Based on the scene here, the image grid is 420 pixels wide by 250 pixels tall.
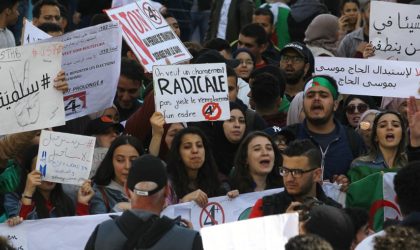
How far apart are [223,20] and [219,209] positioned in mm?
6750

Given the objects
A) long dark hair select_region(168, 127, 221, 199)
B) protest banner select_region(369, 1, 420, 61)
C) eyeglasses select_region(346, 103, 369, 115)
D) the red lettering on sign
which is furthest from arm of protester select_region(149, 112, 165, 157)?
protest banner select_region(369, 1, 420, 61)

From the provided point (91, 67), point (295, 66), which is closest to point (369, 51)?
point (295, 66)

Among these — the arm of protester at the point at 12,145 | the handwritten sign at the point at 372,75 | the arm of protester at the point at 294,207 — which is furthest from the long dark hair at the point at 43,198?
the handwritten sign at the point at 372,75

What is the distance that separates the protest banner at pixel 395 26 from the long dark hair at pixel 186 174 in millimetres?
Answer: 2597

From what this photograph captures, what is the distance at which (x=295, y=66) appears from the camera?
1415cm

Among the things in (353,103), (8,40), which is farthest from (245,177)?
(8,40)

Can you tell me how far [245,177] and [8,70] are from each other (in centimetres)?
203

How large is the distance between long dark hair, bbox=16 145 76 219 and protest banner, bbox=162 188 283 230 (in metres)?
0.84

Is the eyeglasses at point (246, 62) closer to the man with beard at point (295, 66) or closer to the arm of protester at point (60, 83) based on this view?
the man with beard at point (295, 66)

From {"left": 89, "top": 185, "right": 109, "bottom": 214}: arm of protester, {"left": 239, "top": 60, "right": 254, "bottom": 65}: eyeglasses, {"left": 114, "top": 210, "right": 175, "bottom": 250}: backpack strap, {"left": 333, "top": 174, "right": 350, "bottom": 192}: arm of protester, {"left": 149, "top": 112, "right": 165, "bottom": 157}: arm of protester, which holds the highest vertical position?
{"left": 239, "top": 60, "right": 254, "bottom": 65}: eyeglasses

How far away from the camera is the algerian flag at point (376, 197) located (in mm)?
10680

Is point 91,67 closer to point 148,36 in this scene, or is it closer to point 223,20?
point 148,36

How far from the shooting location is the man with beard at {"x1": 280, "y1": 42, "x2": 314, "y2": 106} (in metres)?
14.1

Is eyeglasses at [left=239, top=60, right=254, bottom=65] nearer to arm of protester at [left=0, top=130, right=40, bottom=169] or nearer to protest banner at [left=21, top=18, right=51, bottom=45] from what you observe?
protest banner at [left=21, top=18, right=51, bottom=45]
